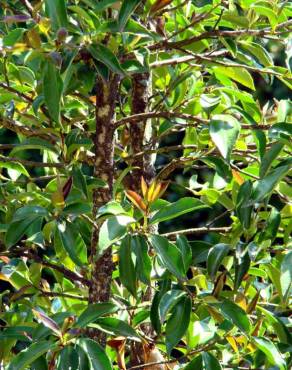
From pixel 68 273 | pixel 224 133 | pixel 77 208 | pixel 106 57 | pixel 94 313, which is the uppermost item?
pixel 106 57

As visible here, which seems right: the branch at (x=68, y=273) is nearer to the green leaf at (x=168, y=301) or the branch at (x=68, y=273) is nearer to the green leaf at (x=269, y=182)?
the green leaf at (x=168, y=301)

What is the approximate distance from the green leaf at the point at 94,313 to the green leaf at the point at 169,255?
100 mm

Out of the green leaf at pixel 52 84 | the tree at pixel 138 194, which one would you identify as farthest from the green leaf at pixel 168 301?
the green leaf at pixel 52 84

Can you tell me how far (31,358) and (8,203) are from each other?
0.39 metres

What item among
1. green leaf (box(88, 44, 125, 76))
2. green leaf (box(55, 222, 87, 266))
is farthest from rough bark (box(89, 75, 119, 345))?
green leaf (box(88, 44, 125, 76))

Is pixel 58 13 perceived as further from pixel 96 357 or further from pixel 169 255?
pixel 96 357

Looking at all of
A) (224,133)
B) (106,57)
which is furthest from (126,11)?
(224,133)

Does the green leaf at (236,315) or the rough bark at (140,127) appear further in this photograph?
the rough bark at (140,127)

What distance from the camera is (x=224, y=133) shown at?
1160 mm

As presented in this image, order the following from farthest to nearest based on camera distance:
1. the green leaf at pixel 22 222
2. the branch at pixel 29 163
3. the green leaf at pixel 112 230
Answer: the branch at pixel 29 163 < the green leaf at pixel 22 222 < the green leaf at pixel 112 230

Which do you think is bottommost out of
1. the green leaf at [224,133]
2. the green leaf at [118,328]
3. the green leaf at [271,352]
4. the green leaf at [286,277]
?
the green leaf at [271,352]

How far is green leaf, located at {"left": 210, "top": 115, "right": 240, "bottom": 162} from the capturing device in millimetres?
1134

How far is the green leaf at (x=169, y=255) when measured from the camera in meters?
1.17

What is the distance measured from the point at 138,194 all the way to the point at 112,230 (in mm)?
274
